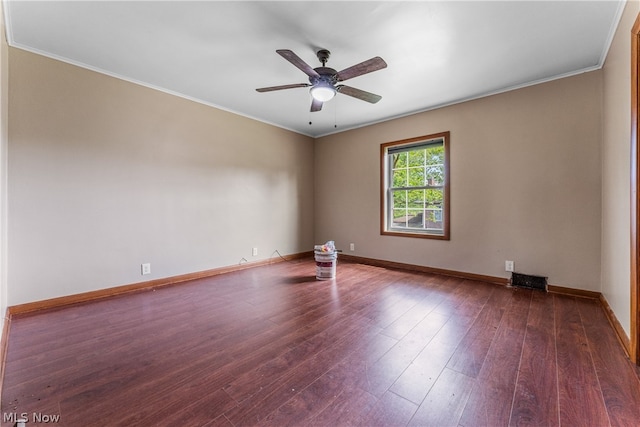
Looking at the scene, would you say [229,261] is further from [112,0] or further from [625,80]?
[625,80]

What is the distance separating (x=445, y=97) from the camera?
3.49 metres

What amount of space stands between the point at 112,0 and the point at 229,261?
3142mm

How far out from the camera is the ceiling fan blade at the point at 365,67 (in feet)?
6.64

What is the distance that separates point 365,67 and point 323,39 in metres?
0.51

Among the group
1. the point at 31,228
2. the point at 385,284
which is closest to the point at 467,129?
the point at 385,284

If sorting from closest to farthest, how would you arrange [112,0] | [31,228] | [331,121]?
1. [112,0]
2. [31,228]
3. [331,121]

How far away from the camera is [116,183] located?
2926mm

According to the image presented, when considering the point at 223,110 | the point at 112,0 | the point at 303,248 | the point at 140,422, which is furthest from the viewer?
the point at 303,248

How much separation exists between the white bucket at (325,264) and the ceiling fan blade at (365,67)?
222 centimetres

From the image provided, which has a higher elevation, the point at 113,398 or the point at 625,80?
the point at 625,80

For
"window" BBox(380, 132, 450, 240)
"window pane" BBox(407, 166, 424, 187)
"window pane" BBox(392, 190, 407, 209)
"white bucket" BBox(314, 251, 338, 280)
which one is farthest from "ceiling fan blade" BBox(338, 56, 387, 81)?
"window pane" BBox(392, 190, 407, 209)

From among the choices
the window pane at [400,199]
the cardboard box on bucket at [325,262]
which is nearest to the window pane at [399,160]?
the window pane at [400,199]

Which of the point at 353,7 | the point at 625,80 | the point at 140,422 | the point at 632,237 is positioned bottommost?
the point at 140,422

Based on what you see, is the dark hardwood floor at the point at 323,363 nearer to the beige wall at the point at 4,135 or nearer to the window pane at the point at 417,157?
the beige wall at the point at 4,135
